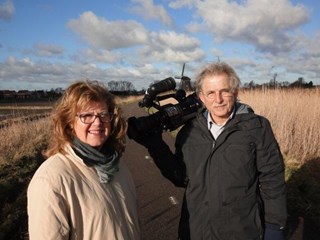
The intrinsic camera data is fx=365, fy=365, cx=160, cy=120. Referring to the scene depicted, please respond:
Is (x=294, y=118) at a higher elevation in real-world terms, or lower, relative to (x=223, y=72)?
lower

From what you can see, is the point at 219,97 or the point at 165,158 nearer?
the point at 219,97

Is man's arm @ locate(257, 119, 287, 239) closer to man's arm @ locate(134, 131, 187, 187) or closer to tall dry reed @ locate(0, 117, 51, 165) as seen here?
man's arm @ locate(134, 131, 187, 187)

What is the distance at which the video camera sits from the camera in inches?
111

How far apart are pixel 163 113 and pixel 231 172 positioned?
74 cm

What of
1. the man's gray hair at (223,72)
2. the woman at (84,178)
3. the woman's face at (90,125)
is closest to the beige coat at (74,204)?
the woman at (84,178)

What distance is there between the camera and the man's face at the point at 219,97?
8.68 ft

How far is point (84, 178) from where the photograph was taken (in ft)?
6.56

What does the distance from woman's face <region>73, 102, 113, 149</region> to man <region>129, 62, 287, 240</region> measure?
2.67 feet

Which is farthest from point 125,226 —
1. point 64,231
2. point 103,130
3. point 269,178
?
point 269,178

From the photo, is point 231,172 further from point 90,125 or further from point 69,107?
point 69,107

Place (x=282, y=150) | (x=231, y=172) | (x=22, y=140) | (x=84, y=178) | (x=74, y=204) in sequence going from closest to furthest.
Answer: (x=74, y=204) < (x=84, y=178) < (x=231, y=172) < (x=282, y=150) < (x=22, y=140)

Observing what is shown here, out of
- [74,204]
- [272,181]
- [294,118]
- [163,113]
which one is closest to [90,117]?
[74,204]

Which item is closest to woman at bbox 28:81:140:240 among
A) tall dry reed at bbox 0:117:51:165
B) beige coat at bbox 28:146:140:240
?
beige coat at bbox 28:146:140:240

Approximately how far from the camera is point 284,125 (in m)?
8.93
